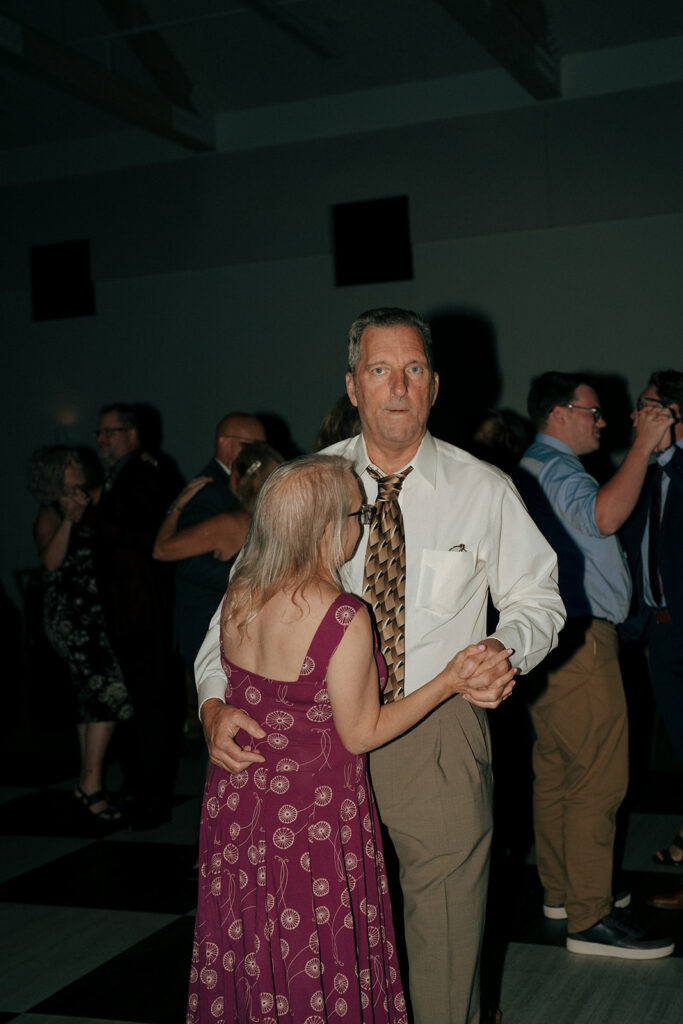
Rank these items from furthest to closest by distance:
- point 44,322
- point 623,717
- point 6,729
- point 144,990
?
1. point 44,322
2. point 6,729
3. point 623,717
4. point 144,990

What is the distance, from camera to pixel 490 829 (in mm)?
1948

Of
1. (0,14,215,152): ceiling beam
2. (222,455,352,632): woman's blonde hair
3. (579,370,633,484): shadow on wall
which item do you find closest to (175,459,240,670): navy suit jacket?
(222,455,352,632): woman's blonde hair

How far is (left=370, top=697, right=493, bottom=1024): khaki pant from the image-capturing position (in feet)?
6.06

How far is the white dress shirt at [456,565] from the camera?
6.32 feet

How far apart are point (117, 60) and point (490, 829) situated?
6.22 meters

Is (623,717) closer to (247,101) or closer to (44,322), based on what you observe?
(247,101)

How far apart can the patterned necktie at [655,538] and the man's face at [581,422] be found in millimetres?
237

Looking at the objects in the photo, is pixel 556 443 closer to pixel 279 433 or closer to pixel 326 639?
pixel 326 639

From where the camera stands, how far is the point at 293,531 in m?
1.69

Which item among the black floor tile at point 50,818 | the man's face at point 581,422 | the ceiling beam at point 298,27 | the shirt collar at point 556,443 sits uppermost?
the ceiling beam at point 298,27

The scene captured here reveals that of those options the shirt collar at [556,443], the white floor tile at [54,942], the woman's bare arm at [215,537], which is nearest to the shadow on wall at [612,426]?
the shirt collar at [556,443]

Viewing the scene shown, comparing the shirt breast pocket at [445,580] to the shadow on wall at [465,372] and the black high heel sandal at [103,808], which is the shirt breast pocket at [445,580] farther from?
the shadow on wall at [465,372]

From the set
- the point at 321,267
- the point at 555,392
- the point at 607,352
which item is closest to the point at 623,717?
the point at 555,392

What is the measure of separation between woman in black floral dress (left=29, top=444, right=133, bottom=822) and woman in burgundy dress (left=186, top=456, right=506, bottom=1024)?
103 inches
